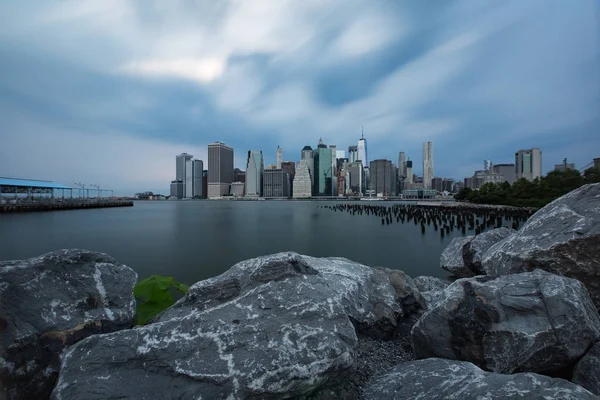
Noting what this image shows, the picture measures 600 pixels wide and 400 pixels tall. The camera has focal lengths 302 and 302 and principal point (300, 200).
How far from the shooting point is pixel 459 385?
282cm

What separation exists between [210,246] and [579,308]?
22.2m

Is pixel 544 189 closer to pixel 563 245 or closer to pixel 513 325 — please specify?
pixel 563 245

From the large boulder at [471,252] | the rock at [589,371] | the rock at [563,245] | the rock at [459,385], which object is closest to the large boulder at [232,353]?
the rock at [459,385]

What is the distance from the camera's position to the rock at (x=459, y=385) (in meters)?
2.47

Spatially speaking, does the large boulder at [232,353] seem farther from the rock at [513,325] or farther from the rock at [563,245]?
the rock at [563,245]

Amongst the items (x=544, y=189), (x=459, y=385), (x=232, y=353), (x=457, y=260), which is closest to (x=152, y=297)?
(x=232, y=353)

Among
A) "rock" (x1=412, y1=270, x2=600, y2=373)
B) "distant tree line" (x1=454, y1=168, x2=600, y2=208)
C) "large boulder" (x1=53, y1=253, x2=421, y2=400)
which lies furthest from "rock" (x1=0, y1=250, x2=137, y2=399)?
"distant tree line" (x1=454, y1=168, x2=600, y2=208)

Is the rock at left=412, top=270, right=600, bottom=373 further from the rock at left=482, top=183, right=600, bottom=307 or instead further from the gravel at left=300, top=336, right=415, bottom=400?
the rock at left=482, top=183, right=600, bottom=307

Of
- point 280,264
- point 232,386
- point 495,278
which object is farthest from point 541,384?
point 280,264

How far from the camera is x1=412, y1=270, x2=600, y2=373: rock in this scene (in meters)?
3.54

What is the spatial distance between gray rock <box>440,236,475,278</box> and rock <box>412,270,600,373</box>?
6.60 metres

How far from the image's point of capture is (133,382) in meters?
2.63

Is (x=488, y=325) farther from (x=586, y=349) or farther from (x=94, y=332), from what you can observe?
(x=94, y=332)

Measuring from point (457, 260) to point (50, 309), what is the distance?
11.2 m
